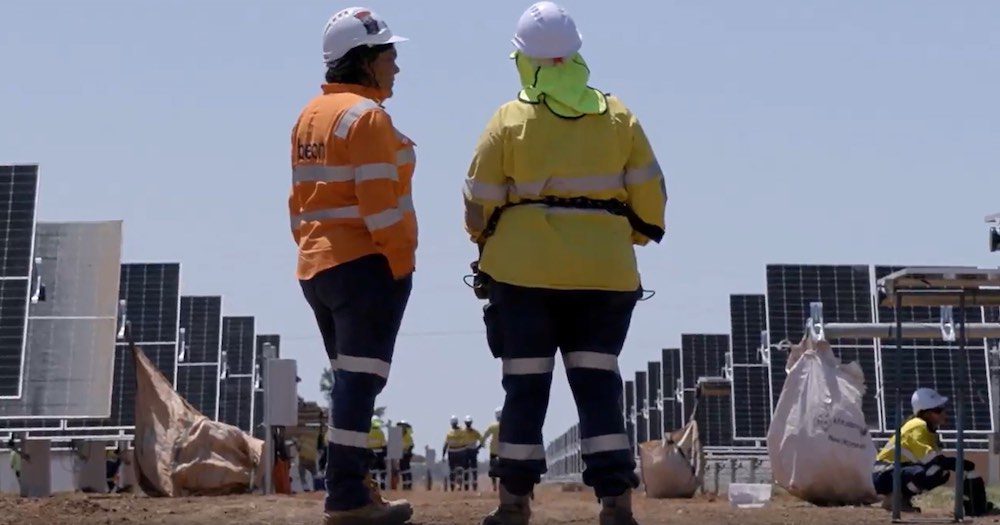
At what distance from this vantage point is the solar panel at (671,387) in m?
42.8

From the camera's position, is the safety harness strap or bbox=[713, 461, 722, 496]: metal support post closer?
the safety harness strap

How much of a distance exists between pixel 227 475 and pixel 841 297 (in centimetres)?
1496

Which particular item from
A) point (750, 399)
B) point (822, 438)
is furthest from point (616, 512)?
point (750, 399)

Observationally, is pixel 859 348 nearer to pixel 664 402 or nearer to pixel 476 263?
pixel 664 402

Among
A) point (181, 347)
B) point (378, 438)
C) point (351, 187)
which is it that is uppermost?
point (181, 347)

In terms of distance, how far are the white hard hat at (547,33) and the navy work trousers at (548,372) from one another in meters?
0.95

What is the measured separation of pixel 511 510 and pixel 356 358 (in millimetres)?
816

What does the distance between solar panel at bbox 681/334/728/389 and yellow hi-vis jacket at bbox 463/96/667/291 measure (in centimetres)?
3393

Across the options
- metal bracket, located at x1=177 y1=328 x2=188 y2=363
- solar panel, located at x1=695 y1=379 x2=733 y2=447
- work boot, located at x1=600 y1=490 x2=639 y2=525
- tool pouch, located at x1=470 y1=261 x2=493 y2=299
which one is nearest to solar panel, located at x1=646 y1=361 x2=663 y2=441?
solar panel, located at x1=695 y1=379 x2=733 y2=447

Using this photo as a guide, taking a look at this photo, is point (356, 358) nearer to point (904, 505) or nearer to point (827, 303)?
point (904, 505)

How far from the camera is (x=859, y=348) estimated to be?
2842 cm

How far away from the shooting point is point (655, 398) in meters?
49.5

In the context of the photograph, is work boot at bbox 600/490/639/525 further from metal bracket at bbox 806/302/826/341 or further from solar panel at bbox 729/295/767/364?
solar panel at bbox 729/295/767/364

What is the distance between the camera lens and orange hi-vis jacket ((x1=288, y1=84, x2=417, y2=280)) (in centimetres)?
687
